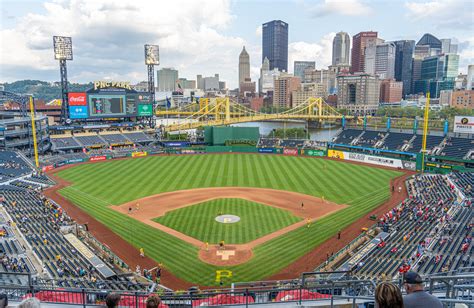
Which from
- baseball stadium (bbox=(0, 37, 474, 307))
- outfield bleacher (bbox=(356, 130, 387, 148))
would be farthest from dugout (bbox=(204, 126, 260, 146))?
outfield bleacher (bbox=(356, 130, 387, 148))

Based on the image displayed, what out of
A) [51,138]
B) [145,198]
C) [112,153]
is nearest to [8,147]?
[51,138]

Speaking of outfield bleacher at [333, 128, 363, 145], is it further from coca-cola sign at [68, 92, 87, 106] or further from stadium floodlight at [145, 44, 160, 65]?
coca-cola sign at [68, 92, 87, 106]

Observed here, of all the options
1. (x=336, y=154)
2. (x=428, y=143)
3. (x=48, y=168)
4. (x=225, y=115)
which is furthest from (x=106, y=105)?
(x=428, y=143)

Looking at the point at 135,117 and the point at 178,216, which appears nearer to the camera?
the point at 178,216

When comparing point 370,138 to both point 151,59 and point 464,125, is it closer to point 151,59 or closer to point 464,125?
point 464,125

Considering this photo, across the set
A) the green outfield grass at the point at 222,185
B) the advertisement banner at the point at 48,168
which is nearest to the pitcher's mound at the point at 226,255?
the green outfield grass at the point at 222,185

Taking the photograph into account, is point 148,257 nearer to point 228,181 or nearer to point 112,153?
point 228,181
